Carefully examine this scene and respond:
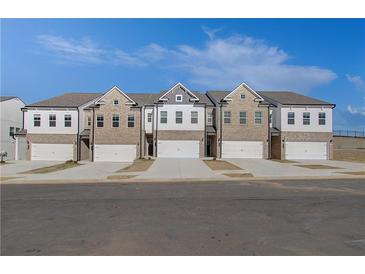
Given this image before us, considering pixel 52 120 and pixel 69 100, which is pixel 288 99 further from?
pixel 52 120

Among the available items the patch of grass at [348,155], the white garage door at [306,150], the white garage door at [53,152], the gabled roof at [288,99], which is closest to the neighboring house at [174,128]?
the white garage door at [53,152]

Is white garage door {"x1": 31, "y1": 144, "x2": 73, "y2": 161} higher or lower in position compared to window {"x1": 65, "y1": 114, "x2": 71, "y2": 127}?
lower

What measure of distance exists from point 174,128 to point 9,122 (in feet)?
76.4

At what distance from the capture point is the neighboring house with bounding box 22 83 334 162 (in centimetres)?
3522

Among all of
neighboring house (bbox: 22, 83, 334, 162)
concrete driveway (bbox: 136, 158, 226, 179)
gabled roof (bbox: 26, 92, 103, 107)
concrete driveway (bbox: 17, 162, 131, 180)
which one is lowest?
concrete driveway (bbox: 17, 162, 131, 180)

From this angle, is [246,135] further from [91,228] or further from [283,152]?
[91,228]

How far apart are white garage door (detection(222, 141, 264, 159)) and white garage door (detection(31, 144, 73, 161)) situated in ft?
59.7

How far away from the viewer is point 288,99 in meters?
38.2

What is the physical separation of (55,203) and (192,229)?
558cm

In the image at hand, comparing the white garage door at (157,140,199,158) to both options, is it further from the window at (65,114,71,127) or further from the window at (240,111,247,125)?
the window at (65,114,71,127)

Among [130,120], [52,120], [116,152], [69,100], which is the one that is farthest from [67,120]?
[130,120]

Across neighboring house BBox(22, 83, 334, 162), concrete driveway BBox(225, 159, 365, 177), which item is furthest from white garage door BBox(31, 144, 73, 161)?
concrete driveway BBox(225, 159, 365, 177)

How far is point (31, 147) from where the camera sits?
35844mm

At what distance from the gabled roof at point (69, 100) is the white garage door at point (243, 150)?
Result: 1849 centimetres
